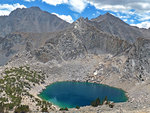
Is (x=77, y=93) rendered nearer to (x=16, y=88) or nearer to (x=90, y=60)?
(x=16, y=88)

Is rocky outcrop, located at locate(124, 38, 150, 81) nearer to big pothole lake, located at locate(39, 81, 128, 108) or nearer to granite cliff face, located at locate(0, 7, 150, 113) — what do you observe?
granite cliff face, located at locate(0, 7, 150, 113)

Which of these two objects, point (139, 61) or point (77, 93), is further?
point (139, 61)

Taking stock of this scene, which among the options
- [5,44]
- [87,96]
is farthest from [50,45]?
[5,44]

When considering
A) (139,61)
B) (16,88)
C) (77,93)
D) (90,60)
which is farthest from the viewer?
(90,60)

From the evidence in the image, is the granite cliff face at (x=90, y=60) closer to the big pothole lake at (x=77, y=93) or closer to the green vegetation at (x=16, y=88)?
the green vegetation at (x=16, y=88)

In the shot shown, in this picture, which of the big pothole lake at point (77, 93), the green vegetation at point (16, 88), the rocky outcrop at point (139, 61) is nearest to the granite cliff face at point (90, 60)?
the rocky outcrop at point (139, 61)

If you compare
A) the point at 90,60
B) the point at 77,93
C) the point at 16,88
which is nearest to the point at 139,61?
the point at 90,60
